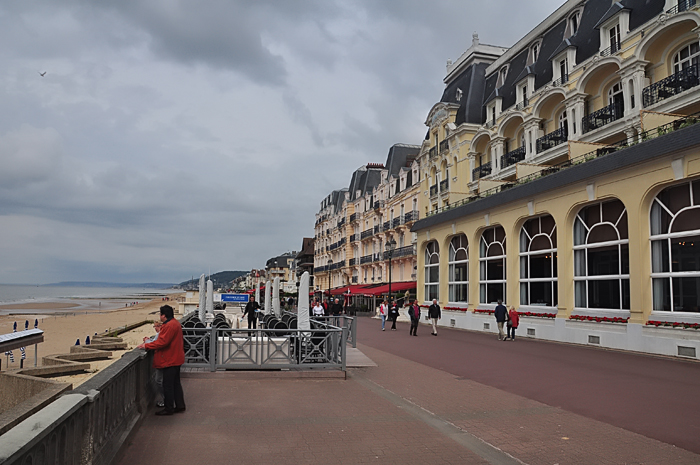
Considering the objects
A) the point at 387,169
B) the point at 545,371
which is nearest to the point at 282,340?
the point at 545,371

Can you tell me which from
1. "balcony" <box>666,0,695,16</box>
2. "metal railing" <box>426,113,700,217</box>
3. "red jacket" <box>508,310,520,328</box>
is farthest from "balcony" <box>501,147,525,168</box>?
"red jacket" <box>508,310,520,328</box>

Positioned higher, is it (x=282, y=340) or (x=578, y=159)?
(x=578, y=159)

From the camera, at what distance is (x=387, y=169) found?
5906cm

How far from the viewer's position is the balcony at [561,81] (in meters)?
24.0

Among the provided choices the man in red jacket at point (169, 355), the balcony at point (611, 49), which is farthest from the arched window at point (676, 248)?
the man in red jacket at point (169, 355)

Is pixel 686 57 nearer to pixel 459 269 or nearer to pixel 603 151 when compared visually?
pixel 603 151

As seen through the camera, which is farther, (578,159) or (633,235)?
(578,159)

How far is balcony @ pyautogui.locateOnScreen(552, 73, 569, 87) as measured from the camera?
24.0 metres

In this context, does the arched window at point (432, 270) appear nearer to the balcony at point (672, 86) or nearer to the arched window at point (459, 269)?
the arched window at point (459, 269)

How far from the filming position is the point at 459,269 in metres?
29.8

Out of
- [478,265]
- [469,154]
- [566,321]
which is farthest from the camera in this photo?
[469,154]

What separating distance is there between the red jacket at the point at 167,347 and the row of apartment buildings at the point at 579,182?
13.5 m

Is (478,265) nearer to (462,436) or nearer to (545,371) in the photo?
(545,371)

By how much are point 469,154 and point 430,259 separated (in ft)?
22.4
